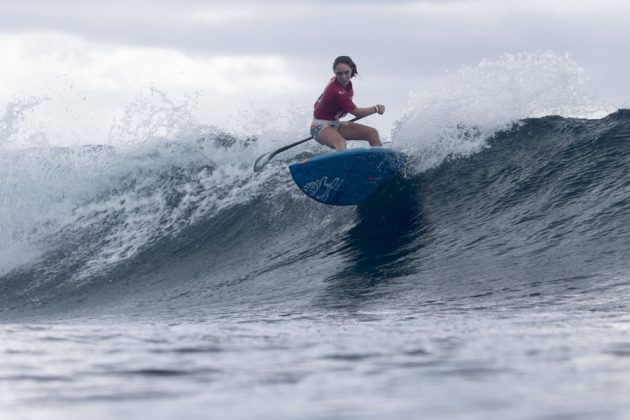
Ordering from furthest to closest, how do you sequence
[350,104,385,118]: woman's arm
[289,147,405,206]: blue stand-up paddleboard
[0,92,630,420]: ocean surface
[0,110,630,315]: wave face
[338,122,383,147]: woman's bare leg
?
[338,122,383,147]: woman's bare leg → [289,147,405,206]: blue stand-up paddleboard → [350,104,385,118]: woman's arm → [0,110,630,315]: wave face → [0,92,630,420]: ocean surface

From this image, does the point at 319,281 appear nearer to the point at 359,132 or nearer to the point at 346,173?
the point at 346,173

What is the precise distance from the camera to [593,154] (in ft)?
37.8

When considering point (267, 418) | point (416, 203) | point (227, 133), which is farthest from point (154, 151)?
point (267, 418)

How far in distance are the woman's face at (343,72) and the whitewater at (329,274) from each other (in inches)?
64.6

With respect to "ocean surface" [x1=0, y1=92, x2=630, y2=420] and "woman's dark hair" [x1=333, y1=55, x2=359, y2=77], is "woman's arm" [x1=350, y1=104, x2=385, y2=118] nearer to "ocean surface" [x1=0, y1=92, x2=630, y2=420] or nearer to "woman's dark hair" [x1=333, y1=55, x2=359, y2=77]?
"woman's dark hair" [x1=333, y1=55, x2=359, y2=77]

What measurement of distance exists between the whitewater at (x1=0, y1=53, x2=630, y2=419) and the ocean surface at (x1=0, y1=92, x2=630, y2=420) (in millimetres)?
27

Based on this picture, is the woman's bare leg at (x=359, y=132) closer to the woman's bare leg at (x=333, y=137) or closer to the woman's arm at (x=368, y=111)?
the woman's bare leg at (x=333, y=137)

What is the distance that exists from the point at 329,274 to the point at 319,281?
29 centimetres

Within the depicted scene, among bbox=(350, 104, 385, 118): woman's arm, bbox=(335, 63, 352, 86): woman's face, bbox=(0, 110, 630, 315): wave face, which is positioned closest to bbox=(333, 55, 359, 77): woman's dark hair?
bbox=(335, 63, 352, 86): woman's face

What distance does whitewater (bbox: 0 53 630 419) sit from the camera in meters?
3.89

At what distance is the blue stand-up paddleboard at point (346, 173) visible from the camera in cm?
1094

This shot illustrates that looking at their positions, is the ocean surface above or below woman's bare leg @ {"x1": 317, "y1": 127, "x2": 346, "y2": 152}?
below

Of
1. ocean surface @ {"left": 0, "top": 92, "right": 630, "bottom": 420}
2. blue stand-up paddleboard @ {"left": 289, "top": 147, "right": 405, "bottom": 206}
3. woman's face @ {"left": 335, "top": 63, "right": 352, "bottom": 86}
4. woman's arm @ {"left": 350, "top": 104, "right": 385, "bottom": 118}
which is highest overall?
woman's face @ {"left": 335, "top": 63, "right": 352, "bottom": 86}

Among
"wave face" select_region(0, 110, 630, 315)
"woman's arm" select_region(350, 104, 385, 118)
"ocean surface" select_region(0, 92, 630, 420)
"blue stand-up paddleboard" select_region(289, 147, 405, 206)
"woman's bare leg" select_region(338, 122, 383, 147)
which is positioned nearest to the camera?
"ocean surface" select_region(0, 92, 630, 420)
